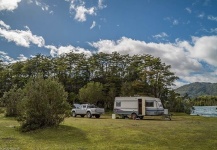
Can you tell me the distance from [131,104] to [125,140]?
21243 mm

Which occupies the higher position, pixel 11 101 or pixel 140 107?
pixel 11 101

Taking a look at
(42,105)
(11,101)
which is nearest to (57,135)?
(42,105)

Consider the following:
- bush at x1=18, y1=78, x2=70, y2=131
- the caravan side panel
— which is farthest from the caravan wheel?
bush at x1=18, y1=78, x2=70, y2=131

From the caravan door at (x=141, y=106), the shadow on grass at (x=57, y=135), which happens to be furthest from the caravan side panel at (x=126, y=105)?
the shadow on grass at (x=57, y=135)

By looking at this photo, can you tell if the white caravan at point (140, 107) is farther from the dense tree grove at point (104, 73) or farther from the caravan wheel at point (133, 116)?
the dense tree grove at point (104, 73)

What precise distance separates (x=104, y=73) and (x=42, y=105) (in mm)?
50953

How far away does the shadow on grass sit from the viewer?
1460 centimetres

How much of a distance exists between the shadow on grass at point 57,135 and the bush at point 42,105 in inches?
39.0

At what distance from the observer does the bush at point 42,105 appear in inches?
733

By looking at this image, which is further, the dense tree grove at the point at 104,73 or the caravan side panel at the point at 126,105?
the dense tree grove at the point at 104,73

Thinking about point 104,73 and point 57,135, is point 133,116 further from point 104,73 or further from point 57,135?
point 104,73

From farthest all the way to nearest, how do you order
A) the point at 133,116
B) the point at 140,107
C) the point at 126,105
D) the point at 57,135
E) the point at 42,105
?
the point at 126,105, the point at 133,116, the point at 140,107, the point at 42,105, the point at 57,135

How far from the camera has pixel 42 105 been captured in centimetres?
1888

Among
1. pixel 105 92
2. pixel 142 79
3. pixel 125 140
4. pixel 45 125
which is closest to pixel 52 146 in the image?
pixel 125 140
